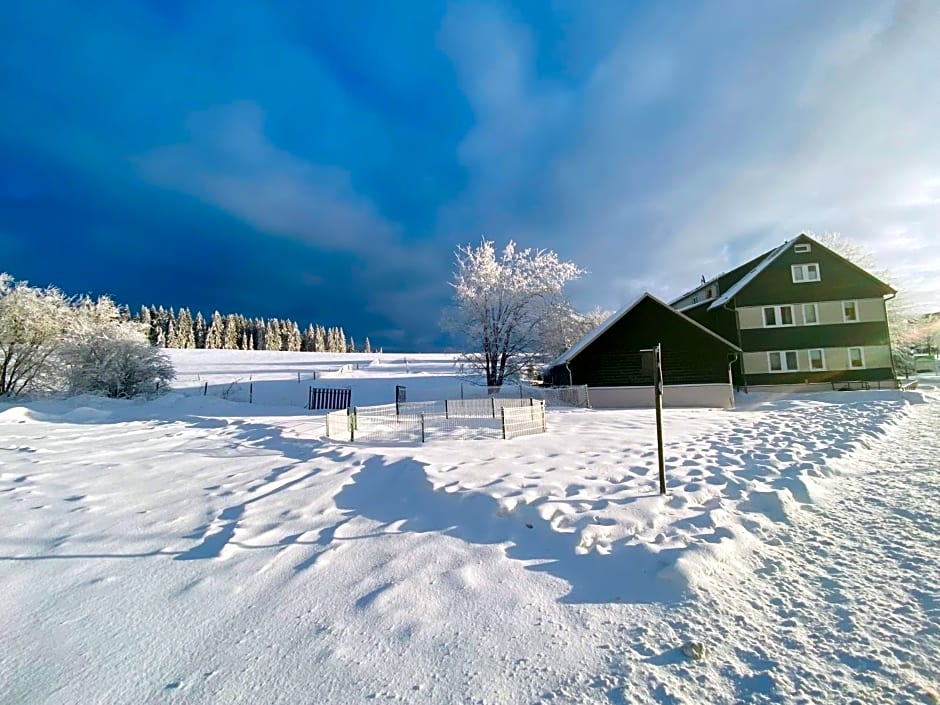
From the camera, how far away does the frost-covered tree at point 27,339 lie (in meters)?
19.2

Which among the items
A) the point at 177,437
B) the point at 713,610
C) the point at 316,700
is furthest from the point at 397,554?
the point at 177,437

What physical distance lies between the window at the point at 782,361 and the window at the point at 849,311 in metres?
3.79

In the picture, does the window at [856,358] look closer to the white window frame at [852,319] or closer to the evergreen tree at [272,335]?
the white window frame at [852,319]

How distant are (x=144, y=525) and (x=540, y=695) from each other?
5.24 metres

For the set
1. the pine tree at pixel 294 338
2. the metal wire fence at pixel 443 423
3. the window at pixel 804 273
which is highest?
the pine tree at pixel 294 338

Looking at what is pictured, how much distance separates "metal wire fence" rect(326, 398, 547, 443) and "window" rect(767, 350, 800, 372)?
2019 centimetres

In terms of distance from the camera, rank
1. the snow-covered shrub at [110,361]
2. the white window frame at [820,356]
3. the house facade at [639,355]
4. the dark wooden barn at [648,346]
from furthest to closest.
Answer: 1. the white window frame at [820,356]
2. the dark wooden barn at [648,346]
3. the house facade at [639,355]
4. the snow-covered shrub at [110,361]

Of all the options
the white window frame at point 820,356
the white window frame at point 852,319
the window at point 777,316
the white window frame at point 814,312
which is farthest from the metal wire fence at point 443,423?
the white window frame at point 852,319

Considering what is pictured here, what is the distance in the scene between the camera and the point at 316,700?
2.38 metres

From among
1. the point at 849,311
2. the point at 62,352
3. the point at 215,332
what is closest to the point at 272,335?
the point at 215,332

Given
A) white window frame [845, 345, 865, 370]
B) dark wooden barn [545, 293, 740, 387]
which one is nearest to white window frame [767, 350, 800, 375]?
white window frame [845, 345, 865, 370]

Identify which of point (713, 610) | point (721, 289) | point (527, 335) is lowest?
point (713, 610)

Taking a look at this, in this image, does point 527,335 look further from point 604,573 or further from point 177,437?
point 604,573

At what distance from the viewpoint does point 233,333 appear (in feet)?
325
